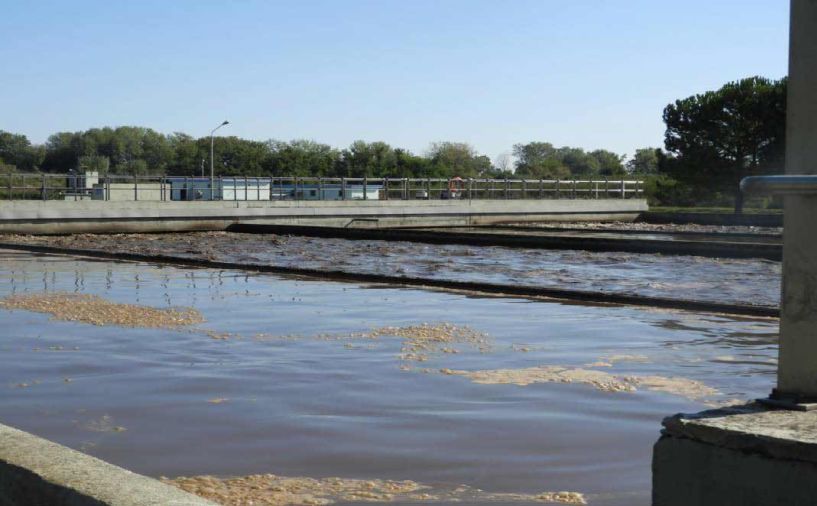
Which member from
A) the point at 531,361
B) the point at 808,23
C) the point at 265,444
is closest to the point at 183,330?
the point at 531,361

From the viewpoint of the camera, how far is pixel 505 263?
865 inches

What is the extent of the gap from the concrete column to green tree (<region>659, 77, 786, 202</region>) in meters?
59.8

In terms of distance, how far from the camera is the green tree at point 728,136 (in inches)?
2413

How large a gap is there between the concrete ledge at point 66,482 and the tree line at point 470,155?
54362 mm

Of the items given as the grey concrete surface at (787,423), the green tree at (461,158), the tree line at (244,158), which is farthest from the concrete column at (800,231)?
the green tree at (461,158)

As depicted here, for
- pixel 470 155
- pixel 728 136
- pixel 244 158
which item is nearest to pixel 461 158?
pixel 470 155

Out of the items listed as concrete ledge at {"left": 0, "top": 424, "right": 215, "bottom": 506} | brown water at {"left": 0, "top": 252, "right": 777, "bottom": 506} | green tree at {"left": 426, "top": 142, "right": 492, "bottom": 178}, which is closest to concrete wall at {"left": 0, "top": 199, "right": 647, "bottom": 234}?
brown water at {"left": 0, "top": 252, "right": 777, "bottom": 506}

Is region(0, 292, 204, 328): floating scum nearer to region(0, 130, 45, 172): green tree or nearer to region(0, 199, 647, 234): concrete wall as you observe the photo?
region(0, 199, 647, 234): concrete wall

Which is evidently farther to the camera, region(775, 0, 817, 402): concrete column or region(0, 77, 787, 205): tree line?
region(0, 77, 787, 205): tree line

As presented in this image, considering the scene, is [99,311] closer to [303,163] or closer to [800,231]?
[800,231]

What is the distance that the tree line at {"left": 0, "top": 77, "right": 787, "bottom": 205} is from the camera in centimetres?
6200

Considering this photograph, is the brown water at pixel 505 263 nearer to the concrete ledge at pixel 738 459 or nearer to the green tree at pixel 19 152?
the concrete ledge at pixel 738 459

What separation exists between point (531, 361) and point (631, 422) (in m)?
2.30

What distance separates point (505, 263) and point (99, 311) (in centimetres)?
1150
